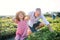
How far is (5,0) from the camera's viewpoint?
5.23 ft

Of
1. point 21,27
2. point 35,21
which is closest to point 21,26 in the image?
point 21,27

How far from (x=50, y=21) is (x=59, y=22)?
0.10 m

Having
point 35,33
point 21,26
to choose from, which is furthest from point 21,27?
point 35,33

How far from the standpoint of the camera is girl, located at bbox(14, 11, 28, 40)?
154cm

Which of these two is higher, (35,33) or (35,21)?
(35,21)

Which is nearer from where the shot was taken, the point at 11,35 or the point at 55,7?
the point at 11,35

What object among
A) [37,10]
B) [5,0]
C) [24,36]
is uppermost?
[5,0]

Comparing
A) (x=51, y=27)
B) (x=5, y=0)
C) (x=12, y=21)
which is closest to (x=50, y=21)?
(x=51, y=27)

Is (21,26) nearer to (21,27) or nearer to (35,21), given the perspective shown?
(21,27)

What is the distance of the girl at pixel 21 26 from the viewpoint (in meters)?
1.54

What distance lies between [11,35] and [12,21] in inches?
5.6

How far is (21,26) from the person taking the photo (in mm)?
1542

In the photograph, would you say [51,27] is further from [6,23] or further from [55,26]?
[6,23]

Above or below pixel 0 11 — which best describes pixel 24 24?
below
